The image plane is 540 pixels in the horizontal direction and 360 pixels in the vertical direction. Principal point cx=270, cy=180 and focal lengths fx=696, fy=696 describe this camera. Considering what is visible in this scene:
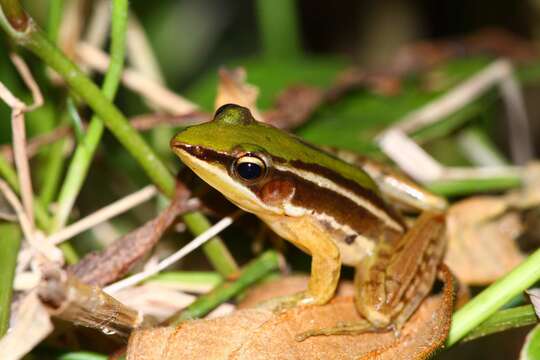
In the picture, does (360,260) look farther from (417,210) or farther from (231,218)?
(231,218)

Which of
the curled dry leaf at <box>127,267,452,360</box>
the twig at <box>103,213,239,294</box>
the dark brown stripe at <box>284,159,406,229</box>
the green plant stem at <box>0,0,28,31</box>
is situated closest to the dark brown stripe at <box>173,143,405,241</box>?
the dark brown stripe at <box>284,159,406,229</box>

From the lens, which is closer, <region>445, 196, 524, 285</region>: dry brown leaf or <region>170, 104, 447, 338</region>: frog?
<region>170, 104, 447, 338</region>: frog

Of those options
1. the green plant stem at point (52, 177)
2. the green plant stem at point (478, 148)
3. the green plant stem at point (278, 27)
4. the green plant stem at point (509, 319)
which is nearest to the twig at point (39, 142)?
the green plant stem at point (52, 177)

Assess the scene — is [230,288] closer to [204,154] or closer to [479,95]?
[204,154]

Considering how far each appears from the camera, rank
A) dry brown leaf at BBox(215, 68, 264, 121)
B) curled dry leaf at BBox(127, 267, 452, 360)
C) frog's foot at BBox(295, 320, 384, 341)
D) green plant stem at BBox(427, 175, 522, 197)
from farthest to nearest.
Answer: green plant stem at BBox(427, 175, 522, 197), dry brown leaf at BBox(215, 68, 264, 121), frog's foot at BBox(295, 320, 384, 341), curled dry leaf at BBox(127, 267, 452, 360)

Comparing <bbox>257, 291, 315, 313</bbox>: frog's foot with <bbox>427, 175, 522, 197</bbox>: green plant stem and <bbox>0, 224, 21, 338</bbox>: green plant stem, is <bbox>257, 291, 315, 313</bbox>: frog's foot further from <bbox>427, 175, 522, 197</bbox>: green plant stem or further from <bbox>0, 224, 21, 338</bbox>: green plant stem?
<bbox>427, 175, 522, 197</bbox>: green plant stem

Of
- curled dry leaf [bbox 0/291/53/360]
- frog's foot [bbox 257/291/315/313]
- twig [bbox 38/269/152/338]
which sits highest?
frog's foot [bbox 257/291/315/313]
